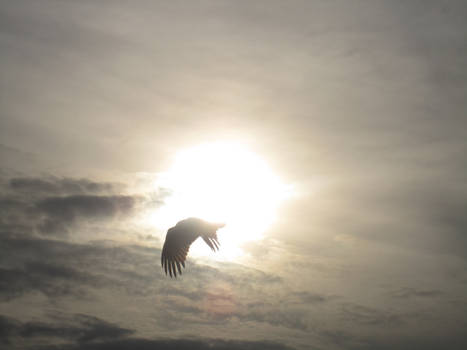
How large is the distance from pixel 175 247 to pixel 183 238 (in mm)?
774

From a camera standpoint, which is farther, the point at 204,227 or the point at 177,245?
the point at 177,245

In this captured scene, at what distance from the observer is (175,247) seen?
19.6m

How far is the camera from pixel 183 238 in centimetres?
1947

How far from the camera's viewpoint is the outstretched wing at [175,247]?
19.2 metres

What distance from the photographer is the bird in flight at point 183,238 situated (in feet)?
59.3

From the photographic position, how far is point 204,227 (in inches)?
720

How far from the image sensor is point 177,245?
1966 centimetres

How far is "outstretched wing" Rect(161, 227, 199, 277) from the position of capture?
19234 millimetres

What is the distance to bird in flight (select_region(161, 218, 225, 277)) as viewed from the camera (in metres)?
18.1

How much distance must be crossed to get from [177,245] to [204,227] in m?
2.57
